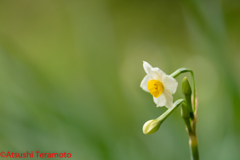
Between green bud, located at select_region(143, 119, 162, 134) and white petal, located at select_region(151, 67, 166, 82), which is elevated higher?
white petal, located at select_region(151, 67, 166, 82)

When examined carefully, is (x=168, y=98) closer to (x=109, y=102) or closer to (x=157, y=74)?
(x=157, y=74)

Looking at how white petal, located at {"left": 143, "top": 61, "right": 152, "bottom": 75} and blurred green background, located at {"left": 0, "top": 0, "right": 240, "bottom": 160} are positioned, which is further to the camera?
blurred green background, located at {"left": 0, "top": 0, "right": 240, "bottom": 160}

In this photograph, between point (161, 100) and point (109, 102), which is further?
point (109, 102)

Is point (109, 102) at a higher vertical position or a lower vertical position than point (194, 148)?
higher

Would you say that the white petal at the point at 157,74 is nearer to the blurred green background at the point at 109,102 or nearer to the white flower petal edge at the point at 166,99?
the white flower petal edge at the point at 166,99

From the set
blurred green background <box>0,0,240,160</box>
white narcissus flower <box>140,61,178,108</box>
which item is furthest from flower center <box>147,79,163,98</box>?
blurred green background <box>0,0,240,160</box>

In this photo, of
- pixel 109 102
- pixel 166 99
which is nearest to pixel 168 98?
pixel 166 99

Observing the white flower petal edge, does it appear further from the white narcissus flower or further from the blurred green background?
the blurred green background

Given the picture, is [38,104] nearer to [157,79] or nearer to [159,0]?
[157,79]
